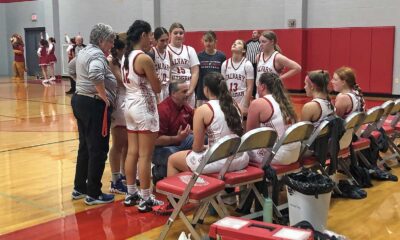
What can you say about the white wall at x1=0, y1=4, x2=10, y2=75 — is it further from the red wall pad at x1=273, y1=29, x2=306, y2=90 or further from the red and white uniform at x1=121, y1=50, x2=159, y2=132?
the red and white uniform at x1=121, y1=50, x2=159, y2=132

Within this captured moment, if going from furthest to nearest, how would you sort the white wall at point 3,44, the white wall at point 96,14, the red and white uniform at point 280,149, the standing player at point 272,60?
1. the white wall at point 3,44
2. the white wall at point 96,14
3. the standing player at point 272,60
4. the red and white uniform at point 280,149

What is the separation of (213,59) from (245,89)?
0.52m

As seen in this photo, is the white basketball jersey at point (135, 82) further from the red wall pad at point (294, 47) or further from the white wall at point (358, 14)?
the red wall pad at point (294, 47)

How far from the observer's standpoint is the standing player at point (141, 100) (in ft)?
12.5

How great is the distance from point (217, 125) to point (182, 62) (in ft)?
6.31

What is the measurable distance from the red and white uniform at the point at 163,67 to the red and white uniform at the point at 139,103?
3.77ft

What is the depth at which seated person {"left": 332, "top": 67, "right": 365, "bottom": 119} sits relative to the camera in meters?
4.57

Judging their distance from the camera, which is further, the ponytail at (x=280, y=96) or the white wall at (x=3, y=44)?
the white wall at (x=3, y=44)

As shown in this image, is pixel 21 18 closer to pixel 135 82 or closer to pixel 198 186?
pixel 135 82

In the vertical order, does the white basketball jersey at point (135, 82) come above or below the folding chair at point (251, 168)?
above

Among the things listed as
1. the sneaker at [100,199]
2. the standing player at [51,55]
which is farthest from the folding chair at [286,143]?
the standing player at [51,55]

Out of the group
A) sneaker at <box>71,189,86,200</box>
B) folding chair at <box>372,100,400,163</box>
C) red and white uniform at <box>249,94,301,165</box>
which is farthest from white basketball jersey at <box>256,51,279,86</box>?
sneaker at <box>71,189,86,200</box>

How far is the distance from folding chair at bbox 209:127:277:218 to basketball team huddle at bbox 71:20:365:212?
0.10m

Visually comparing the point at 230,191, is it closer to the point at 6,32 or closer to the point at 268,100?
the point at 268,100
